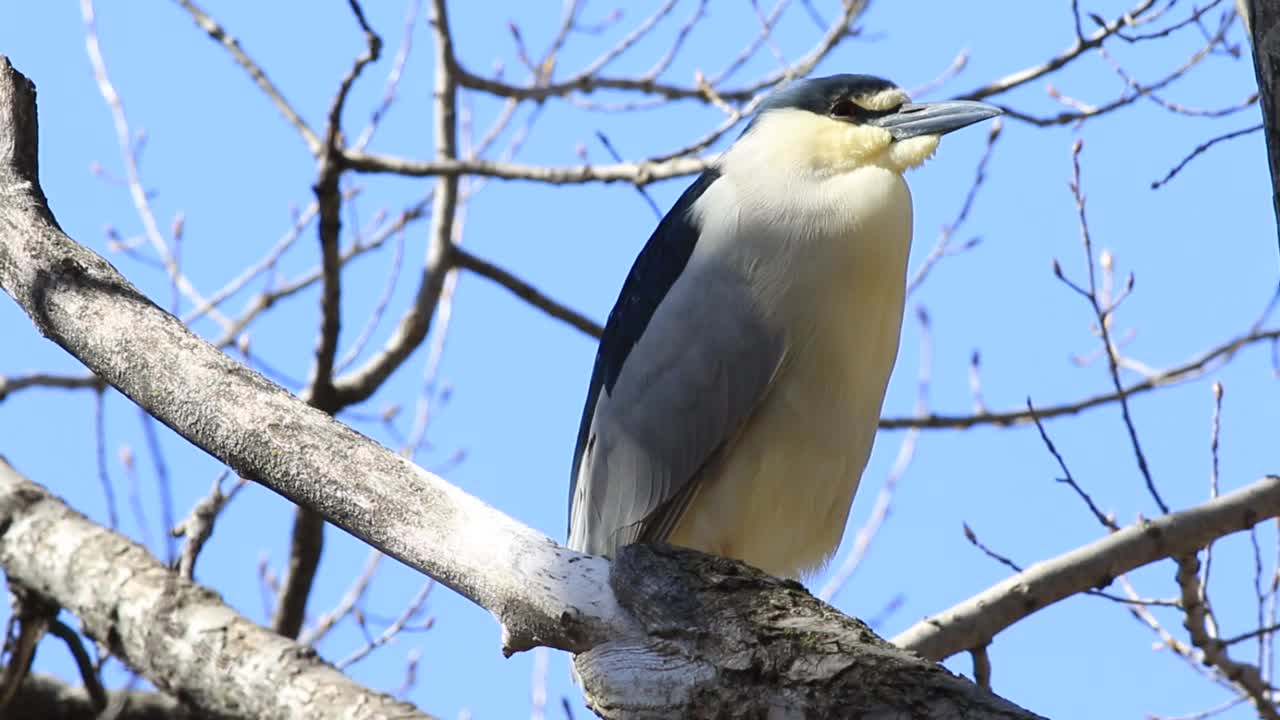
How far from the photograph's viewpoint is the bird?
370 centimetres

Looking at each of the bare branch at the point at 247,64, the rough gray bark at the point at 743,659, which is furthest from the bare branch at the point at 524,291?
the rough gray bark at the point at 743,659

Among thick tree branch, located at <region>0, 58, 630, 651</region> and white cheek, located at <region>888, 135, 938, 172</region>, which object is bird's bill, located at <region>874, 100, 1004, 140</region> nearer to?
white cheek, located at <region>888, 135, 938, 172</region>

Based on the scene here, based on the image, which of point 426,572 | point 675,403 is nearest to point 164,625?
point 426,572

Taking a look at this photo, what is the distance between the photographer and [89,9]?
6.28m

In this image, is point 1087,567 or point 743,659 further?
point 1087,567

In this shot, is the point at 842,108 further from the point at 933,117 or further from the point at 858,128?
the point at 933,117

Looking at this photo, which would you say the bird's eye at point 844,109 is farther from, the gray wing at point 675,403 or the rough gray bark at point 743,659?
the rough gray bark at point 743,659

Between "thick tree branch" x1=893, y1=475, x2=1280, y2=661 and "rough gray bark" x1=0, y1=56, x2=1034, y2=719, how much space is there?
1.24 meters

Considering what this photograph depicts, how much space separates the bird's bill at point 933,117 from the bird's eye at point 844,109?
8 centimetres

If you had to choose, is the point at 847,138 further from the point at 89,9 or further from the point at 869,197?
the point at 89,9

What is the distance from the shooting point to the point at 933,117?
398cm

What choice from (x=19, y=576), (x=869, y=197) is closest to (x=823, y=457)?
(x=869, y=197)

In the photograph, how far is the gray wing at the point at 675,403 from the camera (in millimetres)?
3711

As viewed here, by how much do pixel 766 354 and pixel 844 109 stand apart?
0.91m
